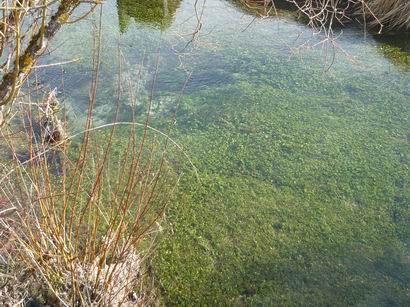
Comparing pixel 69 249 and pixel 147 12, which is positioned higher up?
pixel 69 249

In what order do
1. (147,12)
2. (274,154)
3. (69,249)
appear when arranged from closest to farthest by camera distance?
(69,249)
(274,154)
(147,12)

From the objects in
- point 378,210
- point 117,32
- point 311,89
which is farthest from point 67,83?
point 378,210

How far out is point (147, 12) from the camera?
6.63 metres

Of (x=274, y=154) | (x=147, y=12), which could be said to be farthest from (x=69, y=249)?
(x=147, y=12)

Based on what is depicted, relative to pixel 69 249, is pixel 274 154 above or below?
below

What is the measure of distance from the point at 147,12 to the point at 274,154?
362 centimetres

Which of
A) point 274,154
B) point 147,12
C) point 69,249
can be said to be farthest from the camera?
point 147,12

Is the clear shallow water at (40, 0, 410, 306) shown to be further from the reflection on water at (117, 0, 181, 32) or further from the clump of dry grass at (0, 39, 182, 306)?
the clump of dry grass at (0, 39, 182, 306)

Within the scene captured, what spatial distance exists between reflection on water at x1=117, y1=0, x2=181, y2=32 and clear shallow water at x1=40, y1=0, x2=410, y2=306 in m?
0.05

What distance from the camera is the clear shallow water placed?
294 cm

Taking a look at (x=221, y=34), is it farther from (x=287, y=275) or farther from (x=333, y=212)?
(x=287, y=275)

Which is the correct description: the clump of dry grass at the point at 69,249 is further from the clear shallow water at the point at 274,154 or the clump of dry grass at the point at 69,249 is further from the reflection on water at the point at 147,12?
the reflection on water at the point at 147,12

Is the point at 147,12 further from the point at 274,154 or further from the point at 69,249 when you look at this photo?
the point at 69,249

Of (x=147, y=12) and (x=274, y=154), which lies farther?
(x=147, y=12)
